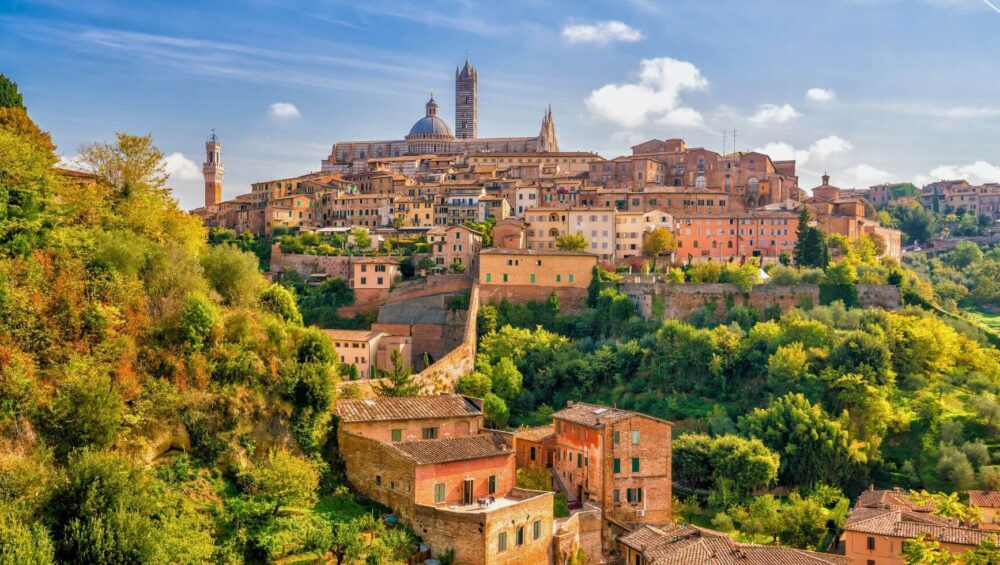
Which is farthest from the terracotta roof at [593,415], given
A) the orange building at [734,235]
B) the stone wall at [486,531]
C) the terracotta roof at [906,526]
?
the orange building at [734,235]

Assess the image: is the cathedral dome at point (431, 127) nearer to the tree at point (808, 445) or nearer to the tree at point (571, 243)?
the tree at point (571, 243)

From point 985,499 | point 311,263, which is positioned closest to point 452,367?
point 311,263

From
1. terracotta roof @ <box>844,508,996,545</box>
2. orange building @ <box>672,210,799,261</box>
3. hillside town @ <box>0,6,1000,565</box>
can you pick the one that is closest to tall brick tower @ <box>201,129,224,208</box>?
hillside town @ <box>0,6,1000,565</box>

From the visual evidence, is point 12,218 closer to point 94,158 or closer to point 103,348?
point 103,348

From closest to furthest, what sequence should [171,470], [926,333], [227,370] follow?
1. [171,470]
2. [227,370]
3. [926,333]

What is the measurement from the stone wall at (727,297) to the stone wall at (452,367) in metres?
8.96

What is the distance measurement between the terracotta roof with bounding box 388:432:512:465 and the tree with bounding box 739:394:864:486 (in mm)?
11960

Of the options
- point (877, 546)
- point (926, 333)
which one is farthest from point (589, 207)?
point (877, 546)

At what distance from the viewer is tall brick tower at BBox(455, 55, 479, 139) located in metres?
104

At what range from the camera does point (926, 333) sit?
3978 cm

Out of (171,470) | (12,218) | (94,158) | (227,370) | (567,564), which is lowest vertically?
(567,564)

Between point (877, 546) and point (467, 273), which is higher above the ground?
point (467, 273)

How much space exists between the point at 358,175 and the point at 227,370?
5038 centimetres

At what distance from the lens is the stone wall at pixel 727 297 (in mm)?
45969
